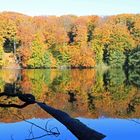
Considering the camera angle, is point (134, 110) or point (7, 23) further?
point (7, 23)

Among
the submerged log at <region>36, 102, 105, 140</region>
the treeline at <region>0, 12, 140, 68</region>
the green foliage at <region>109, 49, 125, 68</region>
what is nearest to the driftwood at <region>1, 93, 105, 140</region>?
the submerged log at <region>36, 102, 105, 140</region>

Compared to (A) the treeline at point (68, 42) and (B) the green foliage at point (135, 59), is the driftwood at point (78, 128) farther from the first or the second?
(B) the green foliage at point (135, 59)

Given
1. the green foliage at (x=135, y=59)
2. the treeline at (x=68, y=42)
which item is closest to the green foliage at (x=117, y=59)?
the treeline at (x=68, y=42)

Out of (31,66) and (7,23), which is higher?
(7,23)

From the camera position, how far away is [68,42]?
56406mm

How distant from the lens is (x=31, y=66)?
54.0 meters

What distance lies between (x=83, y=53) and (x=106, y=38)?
352cm

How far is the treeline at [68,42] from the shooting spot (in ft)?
174

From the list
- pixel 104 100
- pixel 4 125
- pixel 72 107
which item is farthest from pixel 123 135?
pixel 104 100

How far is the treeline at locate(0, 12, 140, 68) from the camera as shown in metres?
53.0

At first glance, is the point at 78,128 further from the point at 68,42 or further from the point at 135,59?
the point at 68,42

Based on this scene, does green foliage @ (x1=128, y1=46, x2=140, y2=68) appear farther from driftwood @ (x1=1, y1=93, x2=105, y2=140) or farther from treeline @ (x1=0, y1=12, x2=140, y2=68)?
driftwood @ (x1=1, y1=93, x2=105, y2=140)

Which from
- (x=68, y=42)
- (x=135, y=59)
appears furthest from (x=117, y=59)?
(x=68, y=42)

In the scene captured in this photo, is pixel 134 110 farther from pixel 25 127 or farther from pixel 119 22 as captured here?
pixel 119 22
